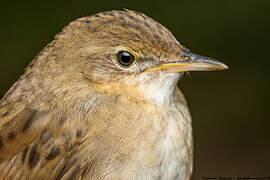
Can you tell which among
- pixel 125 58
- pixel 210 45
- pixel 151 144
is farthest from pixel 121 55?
pixel 210 45

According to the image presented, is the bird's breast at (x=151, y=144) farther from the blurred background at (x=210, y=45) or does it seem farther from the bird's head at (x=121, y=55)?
the blurred background at (x=210, y=45)

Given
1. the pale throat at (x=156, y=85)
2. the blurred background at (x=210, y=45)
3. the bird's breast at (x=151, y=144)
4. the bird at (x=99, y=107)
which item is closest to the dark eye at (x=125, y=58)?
the bird at (x=99, y=107)

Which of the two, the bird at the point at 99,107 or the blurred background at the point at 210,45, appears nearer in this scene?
the bird at the point at 99,107

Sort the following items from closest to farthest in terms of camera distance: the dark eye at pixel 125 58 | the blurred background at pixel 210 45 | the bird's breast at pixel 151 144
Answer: the bird's breast at pixel 151 144 → the dark eye at pixel 125 58 → the blurred background at pixel 210 45

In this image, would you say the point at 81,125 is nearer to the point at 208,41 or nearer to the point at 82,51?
the point at 82,51

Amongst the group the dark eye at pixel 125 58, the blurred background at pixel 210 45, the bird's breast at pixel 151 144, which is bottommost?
the bird's breast at pixel 151 144

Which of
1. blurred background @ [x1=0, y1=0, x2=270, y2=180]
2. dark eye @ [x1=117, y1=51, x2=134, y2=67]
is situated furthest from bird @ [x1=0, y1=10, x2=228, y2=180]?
blurred background @ [x1=0, y1=0, x2=270, y2=180]

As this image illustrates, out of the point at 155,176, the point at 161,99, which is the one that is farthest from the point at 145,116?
the point at 155,176

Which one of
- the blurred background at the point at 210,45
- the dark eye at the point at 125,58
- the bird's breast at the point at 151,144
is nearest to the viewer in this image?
the bird's breast at the point at 151,144

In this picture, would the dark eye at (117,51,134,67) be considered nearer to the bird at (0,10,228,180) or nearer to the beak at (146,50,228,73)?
the bird at (0,10,228,180)
